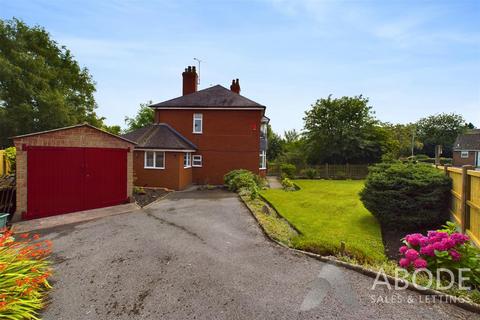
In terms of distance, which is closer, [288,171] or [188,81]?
[188,81]

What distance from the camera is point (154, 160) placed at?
1564 centimetres

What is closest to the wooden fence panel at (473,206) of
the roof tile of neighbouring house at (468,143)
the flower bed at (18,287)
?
the flower bed at (18,287)

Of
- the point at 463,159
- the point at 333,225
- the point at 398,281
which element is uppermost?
the point at 463,159

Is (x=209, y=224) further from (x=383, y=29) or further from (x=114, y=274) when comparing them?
(x=383, y=29)

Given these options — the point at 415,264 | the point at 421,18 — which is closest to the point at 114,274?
the point at 415,264

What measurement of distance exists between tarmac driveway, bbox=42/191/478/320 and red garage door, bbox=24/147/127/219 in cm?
208

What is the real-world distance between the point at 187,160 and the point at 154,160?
2608 mm

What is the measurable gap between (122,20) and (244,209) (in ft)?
31.3

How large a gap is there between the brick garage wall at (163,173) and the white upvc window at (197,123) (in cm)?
362

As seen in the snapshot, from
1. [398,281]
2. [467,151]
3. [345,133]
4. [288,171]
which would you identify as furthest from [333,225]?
[467,151]

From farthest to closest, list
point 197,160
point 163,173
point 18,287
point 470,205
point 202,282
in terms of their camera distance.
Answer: point 197,160 < point 163,173 < point 470,205 < point 202,282 < point 18,287

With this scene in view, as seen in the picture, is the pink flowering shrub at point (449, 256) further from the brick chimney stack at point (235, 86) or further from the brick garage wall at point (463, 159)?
the brick garage wall at point (463, 159)

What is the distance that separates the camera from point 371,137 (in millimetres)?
28703

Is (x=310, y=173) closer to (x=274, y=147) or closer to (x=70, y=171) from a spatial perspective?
(x=274, y=147)
